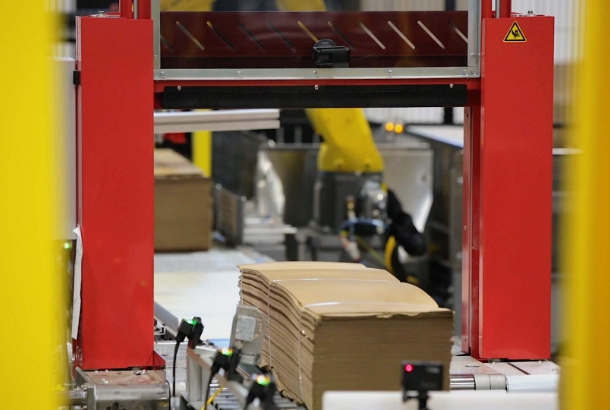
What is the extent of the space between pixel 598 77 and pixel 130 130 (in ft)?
6.18

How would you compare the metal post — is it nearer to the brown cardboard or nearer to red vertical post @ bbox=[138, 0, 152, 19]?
red vertical post @ bbox=[138, 0, 152, 19]

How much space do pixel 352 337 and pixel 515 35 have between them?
132 centimetres

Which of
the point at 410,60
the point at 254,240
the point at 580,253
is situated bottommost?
the point at 254,240

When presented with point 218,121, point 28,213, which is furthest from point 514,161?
point 218,121

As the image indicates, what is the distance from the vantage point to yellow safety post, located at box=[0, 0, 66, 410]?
1.85 m

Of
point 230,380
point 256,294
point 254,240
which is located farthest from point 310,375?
point 254,240

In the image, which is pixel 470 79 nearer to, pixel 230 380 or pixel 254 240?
pixel 230 380

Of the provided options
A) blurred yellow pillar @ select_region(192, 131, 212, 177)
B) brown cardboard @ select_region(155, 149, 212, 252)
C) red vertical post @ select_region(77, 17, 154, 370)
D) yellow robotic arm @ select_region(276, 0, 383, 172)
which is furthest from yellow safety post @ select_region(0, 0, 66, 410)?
blurred yellow pillar @ select_region(192, 131, 212, 177)

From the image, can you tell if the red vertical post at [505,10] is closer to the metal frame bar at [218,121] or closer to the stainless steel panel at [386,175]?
the metal frame bar at [218,121]

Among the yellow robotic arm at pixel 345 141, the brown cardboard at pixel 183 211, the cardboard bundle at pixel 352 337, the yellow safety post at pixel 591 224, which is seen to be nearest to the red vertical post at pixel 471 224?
the cardboard bundle at pixel 352 337

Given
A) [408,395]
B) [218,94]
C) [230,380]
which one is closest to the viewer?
[408,395]

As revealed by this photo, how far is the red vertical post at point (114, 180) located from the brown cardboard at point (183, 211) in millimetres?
3977

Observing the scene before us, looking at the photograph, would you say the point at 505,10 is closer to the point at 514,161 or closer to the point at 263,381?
the point at 514,161

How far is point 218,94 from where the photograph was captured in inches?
145
